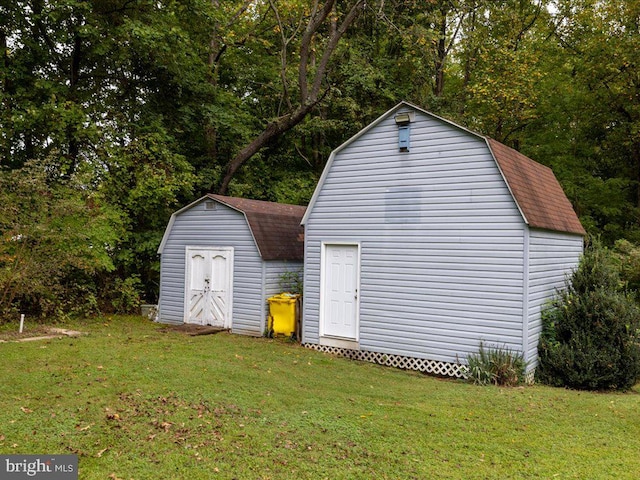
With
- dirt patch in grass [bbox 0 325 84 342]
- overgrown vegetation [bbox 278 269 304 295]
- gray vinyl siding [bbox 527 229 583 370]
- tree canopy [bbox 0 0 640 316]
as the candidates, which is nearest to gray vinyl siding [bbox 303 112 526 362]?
gray vinyl siding [bbox 527 229 583 370]

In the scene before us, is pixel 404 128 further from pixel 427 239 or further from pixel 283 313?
pixel 283 313

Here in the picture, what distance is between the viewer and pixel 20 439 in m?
4.51

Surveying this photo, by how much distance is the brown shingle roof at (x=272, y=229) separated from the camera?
11422mm

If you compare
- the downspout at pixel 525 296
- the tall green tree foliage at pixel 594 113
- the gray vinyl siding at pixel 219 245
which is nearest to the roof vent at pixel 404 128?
the downspout at pixel 525 296

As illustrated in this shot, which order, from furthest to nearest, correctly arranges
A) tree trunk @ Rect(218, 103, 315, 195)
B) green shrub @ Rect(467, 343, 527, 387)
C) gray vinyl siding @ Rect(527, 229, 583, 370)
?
tree trunk @ Rect(218, 103, 315, 195), gray vinyl siding @ Rect(527, 229, 583, 370), green shrub @ Rect(467, 343, 527, 387)

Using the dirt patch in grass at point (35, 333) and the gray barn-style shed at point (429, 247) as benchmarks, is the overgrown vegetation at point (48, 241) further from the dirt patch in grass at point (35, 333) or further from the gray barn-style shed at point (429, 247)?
the gray barn-style shed at point (429, 247)

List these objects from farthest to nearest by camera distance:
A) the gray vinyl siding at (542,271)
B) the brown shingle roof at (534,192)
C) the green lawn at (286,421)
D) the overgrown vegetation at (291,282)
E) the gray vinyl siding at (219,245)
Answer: the overgrown vegetation at (291,282)
the gray vinyl siding at (219,245)
the brown shingle roof at (534,192)
the gray vinyl siding at (542,271)
the green lawn at (286,421)

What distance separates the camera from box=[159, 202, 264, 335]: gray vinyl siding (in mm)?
11344

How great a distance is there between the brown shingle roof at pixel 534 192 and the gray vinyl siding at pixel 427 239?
7.7 inches

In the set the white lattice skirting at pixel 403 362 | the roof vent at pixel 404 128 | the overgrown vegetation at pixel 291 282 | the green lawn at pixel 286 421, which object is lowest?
the white lattice skirting at pixel 403 362

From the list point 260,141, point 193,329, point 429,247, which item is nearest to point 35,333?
point 193,329

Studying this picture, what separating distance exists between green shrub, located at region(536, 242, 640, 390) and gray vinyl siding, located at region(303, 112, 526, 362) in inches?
43.4

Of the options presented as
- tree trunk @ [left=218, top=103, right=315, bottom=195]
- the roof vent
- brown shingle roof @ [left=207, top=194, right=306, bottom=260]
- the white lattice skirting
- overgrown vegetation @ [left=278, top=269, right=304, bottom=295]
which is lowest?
the white lattice skirting

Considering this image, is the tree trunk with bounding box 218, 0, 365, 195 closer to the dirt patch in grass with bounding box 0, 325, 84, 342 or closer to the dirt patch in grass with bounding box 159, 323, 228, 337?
the dirt patch in grass with bounding box 159, 323, 228, 337
